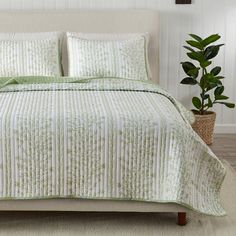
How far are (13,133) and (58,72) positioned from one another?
1.60 metres

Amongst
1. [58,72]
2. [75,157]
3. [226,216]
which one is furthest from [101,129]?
[58,72]

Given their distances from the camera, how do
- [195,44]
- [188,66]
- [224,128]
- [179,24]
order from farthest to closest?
1. [224,128]
2. [179,24]
3. [188,66]
4. [195,44]

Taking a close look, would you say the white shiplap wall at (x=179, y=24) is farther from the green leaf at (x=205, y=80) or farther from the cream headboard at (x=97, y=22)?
the green leaf at (x=205, y=80)

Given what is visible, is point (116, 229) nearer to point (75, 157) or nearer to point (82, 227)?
point (82, 227)

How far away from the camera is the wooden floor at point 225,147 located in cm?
489

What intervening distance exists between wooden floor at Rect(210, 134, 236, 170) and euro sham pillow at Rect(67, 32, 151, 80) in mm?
805

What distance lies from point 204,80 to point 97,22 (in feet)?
3.15

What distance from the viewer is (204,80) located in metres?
5.18

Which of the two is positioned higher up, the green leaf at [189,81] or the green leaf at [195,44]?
the green leaf at [195,44]

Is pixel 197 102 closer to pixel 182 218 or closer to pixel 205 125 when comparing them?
pixel 205 125

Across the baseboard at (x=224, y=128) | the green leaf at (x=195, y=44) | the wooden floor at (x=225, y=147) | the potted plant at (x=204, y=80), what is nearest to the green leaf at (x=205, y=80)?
the potted plant at (x=204, y=80)

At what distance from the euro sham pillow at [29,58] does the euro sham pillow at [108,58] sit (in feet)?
0.46

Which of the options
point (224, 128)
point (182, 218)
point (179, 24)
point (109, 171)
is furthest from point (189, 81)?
point (109, 171)

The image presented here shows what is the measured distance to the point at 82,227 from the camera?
3.44 meters
